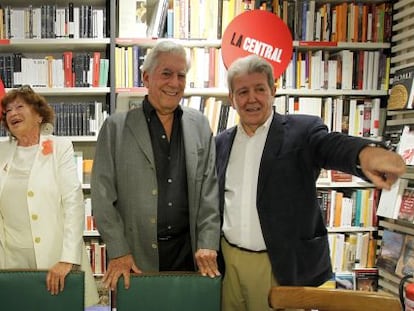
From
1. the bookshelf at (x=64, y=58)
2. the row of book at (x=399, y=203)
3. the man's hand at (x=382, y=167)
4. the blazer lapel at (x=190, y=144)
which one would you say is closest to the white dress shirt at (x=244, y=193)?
the blazer lapel at (x=190, y=144)

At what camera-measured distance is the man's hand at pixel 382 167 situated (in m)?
1.08

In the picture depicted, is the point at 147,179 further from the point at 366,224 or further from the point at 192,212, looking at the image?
the point at 366,224

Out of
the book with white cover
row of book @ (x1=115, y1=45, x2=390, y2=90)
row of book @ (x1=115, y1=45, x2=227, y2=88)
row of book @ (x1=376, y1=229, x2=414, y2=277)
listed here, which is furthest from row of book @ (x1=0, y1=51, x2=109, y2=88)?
row of book @ (x1=376, y1=229, x2=414, y2=277)

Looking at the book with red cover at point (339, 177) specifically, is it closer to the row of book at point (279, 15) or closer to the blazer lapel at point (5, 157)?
the row of book at point (279, 15)

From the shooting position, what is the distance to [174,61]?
1.63m

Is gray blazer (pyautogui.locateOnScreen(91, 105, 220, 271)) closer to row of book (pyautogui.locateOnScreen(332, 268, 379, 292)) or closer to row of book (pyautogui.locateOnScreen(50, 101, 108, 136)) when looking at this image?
row of book (pyautogui.locateOnScreen(50, 101, 108, 136))

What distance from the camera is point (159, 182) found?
5.28ft

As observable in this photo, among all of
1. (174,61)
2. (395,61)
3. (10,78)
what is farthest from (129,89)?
(395,61)

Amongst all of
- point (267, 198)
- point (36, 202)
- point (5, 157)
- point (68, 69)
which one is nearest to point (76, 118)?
point (68, 69)

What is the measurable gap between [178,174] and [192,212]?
16 cm

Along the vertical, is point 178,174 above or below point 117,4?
below

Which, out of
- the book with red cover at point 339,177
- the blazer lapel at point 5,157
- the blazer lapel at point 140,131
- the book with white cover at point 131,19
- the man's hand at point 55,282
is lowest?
the man's hand at point 55,282

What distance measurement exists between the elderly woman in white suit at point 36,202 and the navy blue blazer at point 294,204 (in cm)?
81

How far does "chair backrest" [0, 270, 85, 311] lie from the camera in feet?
4.49
